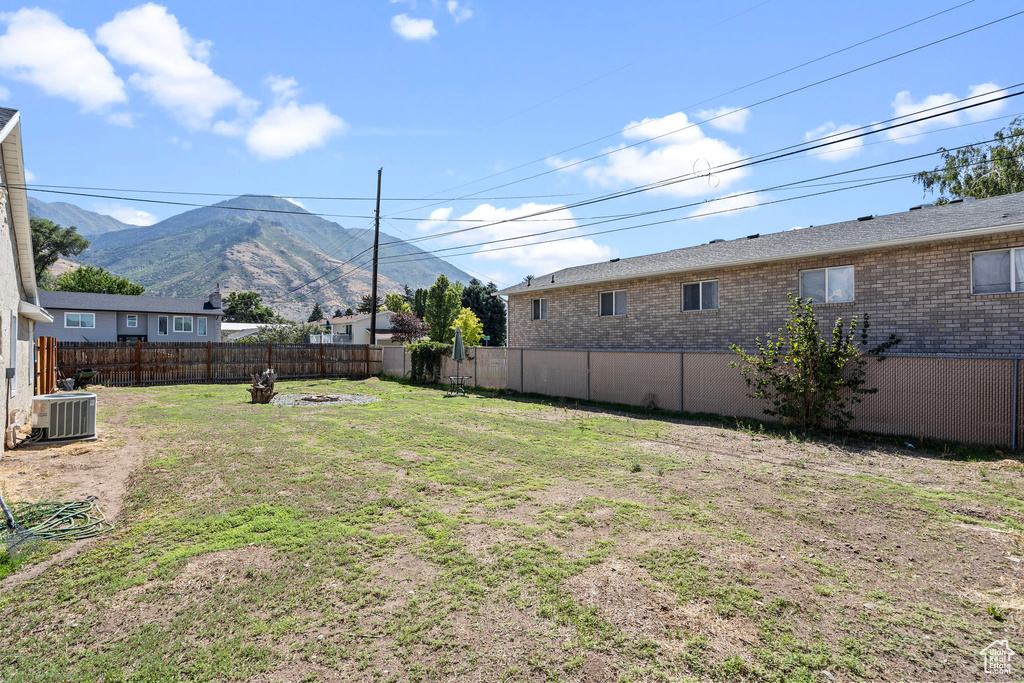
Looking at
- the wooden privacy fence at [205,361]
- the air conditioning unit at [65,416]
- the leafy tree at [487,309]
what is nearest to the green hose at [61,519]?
the air conditioning unit at [65,416]

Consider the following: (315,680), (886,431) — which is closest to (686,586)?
(315,680)

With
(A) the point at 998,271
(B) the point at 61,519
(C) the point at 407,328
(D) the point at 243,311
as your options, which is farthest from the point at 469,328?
(D) the point at 243,311

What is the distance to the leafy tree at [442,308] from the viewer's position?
4091 cm

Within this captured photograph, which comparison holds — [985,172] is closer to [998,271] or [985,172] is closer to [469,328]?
[998,271]

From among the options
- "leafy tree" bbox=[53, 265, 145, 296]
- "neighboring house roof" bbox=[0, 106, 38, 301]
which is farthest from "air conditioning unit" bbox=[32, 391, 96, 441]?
"leafy tree" bbox=[53, 265, 145, 296]

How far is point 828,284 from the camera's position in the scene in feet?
43.4

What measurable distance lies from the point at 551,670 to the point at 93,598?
3509 millimetres

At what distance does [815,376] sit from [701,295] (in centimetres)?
571

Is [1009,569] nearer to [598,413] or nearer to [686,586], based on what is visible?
[686,586]

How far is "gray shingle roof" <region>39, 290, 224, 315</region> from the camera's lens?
33.7 metres

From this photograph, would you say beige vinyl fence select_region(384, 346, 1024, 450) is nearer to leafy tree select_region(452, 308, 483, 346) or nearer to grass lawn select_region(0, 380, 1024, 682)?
grass lawn select_region(0, 380, 1024, 682)

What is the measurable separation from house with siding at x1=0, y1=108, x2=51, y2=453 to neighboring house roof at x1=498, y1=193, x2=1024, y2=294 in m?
15.4

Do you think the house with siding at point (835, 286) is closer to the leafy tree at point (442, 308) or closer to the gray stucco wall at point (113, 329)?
the leafy tree at point (442, 308)

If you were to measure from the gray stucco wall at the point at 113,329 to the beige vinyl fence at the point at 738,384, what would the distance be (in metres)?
28.3
